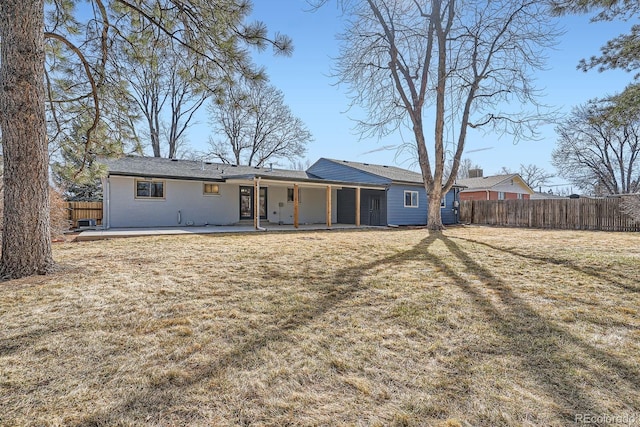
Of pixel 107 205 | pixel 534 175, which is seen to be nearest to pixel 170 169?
pixel 107 205

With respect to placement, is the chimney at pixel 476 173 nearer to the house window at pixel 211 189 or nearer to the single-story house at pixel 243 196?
the single-story house at pixel 243 196

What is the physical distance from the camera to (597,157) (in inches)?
1047

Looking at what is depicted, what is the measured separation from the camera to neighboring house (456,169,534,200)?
23.8 meters

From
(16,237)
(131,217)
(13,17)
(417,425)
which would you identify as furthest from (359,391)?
(131,217)

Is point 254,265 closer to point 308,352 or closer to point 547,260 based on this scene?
point 308,352

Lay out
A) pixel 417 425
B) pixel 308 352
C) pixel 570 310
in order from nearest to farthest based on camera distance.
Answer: pixel 417 425 < pixel 308 352 < pixel 570 310

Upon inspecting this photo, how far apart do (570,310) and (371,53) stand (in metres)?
12.6

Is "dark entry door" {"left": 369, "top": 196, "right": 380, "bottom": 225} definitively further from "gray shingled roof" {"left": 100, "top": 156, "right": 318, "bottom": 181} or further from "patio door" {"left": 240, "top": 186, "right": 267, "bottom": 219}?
"patio door" {"left": 240, "top": 186, "right": 267, "bottom": 219}

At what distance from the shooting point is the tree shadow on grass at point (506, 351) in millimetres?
1858

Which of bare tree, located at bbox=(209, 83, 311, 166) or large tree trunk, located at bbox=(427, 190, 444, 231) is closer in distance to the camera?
large tree trunk, located at bbox=(427, 190, 444, 231)

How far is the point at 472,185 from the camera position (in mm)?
25016

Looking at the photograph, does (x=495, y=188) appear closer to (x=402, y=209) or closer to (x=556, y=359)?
(x=402, y=209)

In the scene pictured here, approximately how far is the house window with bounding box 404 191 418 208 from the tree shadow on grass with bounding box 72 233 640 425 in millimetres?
12628
